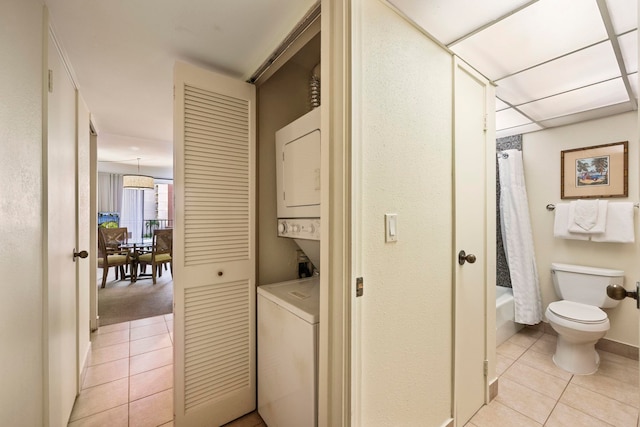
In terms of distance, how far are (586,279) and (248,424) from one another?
291cm

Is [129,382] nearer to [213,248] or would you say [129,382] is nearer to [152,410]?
[152,410]

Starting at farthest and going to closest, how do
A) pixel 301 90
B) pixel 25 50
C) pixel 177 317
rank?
pixel 301 90
pixel 177 317
pixel 25 50

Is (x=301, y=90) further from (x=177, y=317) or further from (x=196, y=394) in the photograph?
(x=196, y=394)

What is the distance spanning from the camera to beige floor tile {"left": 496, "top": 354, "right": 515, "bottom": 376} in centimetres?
206

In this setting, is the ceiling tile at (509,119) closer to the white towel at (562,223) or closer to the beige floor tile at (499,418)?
the white towel at (562,223)

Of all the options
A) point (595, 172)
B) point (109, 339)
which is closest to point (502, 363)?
point (595, 172)

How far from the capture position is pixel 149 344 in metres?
2.52

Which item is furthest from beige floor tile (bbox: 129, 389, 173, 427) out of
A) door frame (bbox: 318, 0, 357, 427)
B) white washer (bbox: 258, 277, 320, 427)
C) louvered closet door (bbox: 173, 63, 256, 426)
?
door frame (bbox: 318, 0, 357, 427)

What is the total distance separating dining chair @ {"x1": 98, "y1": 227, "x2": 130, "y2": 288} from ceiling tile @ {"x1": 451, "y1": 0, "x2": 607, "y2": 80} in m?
5.32

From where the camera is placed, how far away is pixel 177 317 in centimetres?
146

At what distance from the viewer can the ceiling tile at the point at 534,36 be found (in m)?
1.19

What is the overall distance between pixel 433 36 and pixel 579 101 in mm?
1611

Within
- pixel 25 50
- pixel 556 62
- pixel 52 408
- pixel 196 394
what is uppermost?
pixel 556 62

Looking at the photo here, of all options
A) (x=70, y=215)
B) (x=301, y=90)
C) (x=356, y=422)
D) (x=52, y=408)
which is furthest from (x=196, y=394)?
(x=301, y=90)
